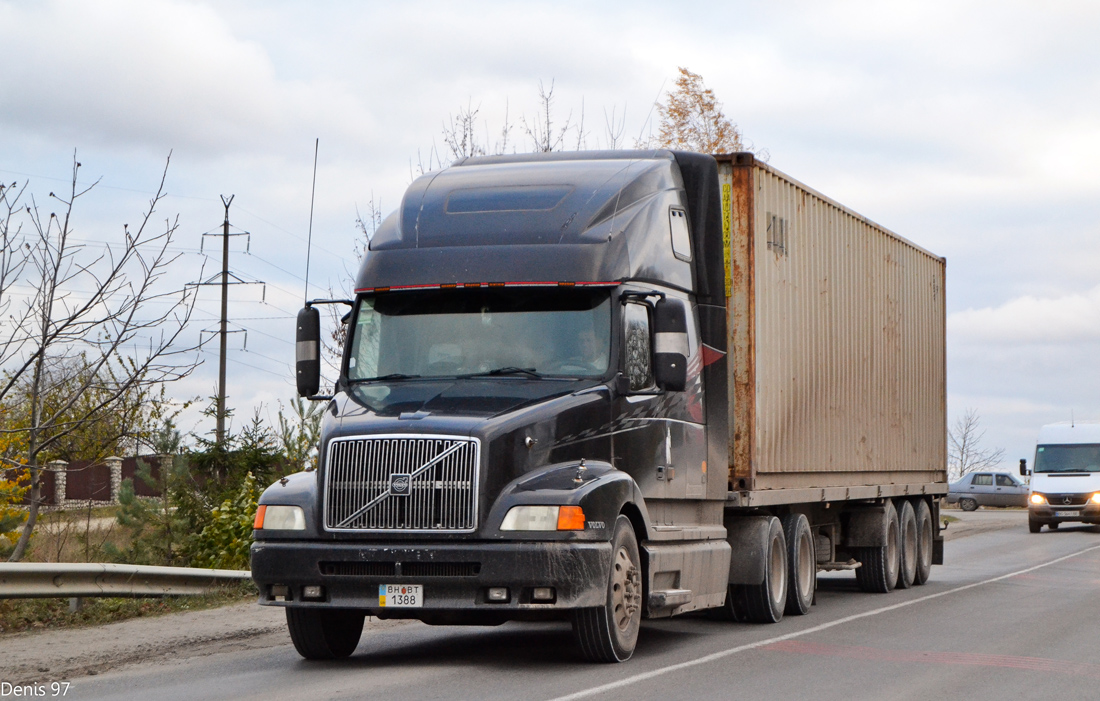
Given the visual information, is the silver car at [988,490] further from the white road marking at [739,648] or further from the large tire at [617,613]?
the large tire at [617,613]

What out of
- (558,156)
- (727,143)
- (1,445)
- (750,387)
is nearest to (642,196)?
(558,156)

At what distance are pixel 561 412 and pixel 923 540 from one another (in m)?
11.2

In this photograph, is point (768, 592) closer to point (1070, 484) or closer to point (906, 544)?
point (906, 544)

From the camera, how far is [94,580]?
1171 centimetres

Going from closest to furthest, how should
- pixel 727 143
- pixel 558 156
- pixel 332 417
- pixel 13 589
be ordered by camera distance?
pixel 332 417
pixel 13 589
pixel 558 156
pixel 727 143

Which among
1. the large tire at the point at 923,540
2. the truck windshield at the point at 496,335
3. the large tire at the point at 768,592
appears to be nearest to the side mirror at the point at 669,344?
the truck windshield at the point at 496,335

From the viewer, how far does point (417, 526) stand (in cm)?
916

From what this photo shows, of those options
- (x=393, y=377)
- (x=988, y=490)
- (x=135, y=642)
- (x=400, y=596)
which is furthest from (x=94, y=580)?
(x=988, y=490)

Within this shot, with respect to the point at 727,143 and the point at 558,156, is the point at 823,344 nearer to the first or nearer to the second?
the point at 558,156

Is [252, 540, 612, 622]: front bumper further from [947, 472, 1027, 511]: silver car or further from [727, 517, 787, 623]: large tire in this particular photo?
[947, 472, 1027, 511]: silver car

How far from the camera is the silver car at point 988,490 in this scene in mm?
52219

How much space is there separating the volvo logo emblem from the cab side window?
1.93 m

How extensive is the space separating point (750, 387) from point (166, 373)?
542 centimetres

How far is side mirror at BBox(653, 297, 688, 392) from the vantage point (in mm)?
10086
